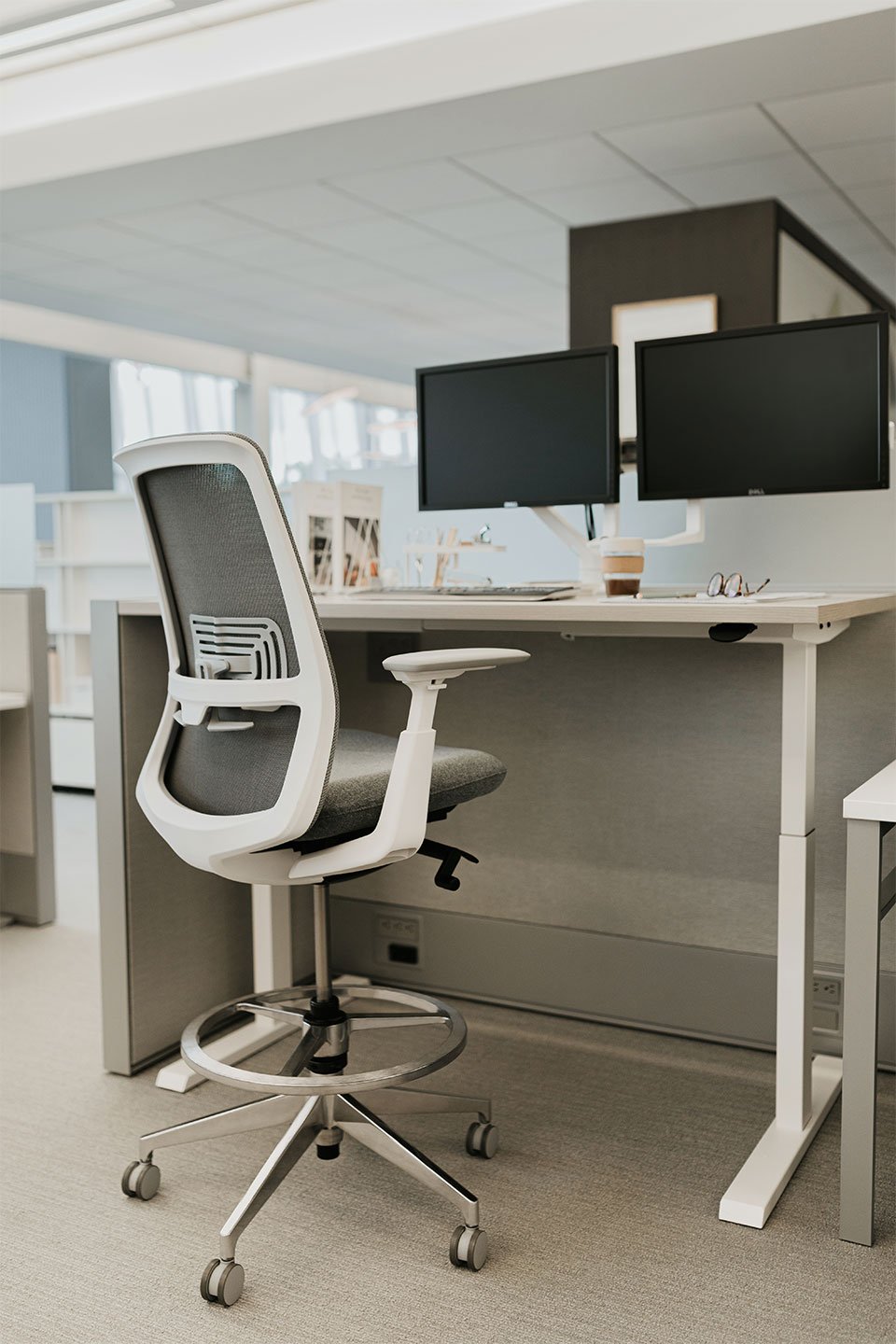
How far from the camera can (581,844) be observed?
8.76ft

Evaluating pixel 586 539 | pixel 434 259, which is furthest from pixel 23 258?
pixel 586 539

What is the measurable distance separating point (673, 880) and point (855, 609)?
2.84ft

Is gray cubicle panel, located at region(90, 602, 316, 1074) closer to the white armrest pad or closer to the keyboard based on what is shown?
the keyboard

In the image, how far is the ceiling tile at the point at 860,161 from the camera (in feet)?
15.0

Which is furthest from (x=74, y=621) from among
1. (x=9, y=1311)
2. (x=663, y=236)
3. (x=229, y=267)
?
(x=9, y=1311)

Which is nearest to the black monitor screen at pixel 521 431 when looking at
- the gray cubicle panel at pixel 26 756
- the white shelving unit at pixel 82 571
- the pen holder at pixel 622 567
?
the pen holder at pixel 622 567

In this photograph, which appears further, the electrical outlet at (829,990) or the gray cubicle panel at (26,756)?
the gray cubicle panel at (26,756)

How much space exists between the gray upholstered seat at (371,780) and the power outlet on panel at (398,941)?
0.88m

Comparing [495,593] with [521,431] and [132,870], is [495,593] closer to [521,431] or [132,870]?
[521,431]

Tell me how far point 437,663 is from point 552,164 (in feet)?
12.4

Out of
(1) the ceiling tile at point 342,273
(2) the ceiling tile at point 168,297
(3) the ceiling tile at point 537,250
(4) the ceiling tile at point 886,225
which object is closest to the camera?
(4) the ceiling tile at point 886,225

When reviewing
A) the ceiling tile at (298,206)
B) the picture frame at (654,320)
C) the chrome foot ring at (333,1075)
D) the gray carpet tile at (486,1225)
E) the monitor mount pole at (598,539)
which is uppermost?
the ceiling tile at (298,206)

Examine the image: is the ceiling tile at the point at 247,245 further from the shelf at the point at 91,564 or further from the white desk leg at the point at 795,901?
the white desk leg at the point at 795,901

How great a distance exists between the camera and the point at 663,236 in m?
5.12
